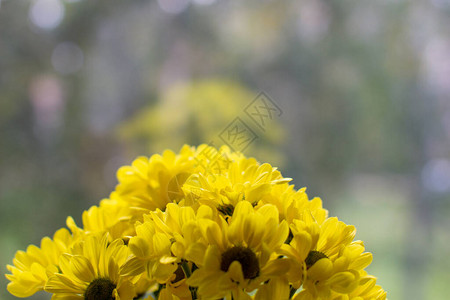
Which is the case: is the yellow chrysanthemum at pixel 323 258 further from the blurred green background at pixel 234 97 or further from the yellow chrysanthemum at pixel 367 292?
the blurred green background at pixel 234 97

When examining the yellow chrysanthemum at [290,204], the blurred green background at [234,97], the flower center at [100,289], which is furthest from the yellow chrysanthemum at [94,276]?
the blurred green background at [234,97]

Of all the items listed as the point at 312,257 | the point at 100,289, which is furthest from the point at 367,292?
the point at 100,289

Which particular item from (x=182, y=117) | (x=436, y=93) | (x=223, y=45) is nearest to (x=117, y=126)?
(x=182, y=117)

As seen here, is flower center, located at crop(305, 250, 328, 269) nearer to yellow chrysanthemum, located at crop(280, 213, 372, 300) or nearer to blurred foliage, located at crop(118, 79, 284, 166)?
yellow chrysanthemum, located at crop(280, 213, 372, 300)

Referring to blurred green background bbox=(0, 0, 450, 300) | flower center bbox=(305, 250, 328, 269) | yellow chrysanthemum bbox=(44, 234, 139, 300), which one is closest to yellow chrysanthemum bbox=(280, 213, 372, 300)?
flower center bbox=(305, 250, 328, 269)

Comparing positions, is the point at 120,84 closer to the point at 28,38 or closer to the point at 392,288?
the point at 28,38

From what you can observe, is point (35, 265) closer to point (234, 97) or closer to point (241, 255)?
point (241, 255)
